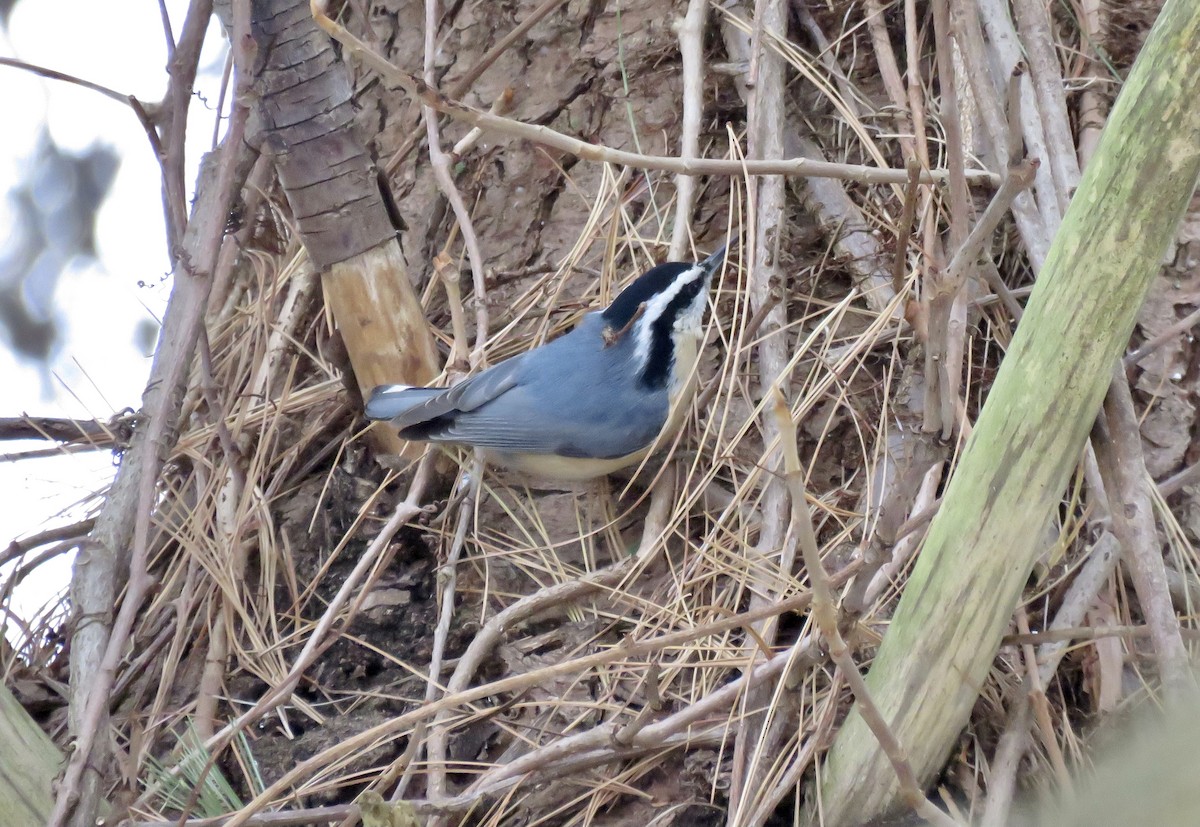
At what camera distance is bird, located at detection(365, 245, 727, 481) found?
226 cm

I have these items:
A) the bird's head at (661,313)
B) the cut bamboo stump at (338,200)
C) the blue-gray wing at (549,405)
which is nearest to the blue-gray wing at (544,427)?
the blue-gray wing at (549,405)

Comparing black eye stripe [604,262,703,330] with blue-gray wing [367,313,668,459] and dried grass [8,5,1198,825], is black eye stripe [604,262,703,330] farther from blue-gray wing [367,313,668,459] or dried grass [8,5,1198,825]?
dried grass [8,5,1198,825]

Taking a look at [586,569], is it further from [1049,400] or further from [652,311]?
[1049,400]

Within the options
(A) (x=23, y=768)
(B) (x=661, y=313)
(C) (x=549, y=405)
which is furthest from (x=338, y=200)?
(A) (x=23, y=768)

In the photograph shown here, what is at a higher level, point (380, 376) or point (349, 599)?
point (380, 376)

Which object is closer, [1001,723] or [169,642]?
[1001,723]

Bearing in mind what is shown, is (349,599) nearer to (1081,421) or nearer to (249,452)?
(249,452)

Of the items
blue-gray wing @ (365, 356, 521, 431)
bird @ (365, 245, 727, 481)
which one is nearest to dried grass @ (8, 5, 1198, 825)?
bird @ (365, 245, 727, 481)

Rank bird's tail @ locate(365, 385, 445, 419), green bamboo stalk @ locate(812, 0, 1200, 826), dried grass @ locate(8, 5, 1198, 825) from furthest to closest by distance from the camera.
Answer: bird's tail @ locate(365, 385, 445, 419) < dried grass @ locate(8, 5, 1198, 825) < green bamboo stalk @ locate(812, 0, 1200, 826)

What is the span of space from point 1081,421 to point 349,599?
1503 millimetres

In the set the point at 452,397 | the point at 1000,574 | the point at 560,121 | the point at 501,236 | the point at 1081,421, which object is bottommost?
the point at 1000,574

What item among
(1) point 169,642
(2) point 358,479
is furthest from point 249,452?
(1) point 169,642

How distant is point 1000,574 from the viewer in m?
1.42

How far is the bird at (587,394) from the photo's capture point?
2.26 meters
